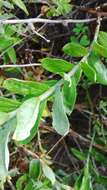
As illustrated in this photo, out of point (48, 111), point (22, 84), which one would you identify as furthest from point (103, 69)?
point (48, 111)

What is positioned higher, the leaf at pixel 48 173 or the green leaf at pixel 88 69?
the green leaf at pixel 88 69

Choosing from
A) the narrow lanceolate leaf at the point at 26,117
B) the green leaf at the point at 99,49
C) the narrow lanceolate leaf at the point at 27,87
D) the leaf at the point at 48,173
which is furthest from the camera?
the leaf at the point at 48,173

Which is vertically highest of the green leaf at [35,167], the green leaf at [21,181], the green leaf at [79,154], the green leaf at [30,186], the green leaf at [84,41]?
the green leaf at [84,41]

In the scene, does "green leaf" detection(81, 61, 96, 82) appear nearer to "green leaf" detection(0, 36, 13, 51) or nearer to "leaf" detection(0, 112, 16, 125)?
"leaf" detection(0, 112, 16, 125)

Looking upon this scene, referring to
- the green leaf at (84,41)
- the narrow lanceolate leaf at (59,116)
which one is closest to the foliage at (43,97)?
the narrow lanceolate leaf at (59,116)

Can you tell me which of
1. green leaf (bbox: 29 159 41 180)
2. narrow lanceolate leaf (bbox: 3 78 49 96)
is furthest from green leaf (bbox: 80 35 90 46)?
narrow lanceolate leaf (bbox: 3 78 49 96)

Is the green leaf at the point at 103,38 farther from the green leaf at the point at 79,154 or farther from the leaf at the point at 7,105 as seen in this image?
the green leaf at the point at 79,154

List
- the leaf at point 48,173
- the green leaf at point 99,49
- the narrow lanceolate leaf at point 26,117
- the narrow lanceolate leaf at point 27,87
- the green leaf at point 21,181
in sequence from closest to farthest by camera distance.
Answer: the narrow lanceolate leaf at point 26,117 < the narrow lanceolate leaf at point 27,87 < the green leaf at point 99,49 < the leaf at point 48,173 < the green leaf at point 21,181
